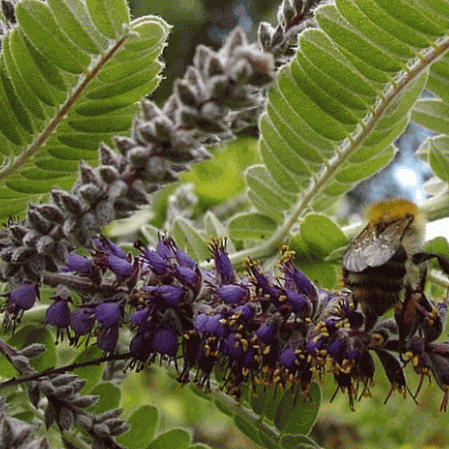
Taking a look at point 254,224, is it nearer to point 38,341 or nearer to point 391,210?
point 391,210

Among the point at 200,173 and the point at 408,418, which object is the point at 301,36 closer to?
the point at 200,173

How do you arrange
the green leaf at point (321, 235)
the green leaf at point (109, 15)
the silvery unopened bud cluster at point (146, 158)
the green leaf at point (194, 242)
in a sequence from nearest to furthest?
the silvery unopened bud cluster at point (146, 158) → the green leaf at point (109, 15) → the green leaf at point (321, 235) → the green leaf at point (194, 242)

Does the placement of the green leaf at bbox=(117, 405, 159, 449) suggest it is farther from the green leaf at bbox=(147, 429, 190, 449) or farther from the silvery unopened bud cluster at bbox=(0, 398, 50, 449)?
the silvery unopened bud cluster at bbox=(0, 398, 50, 449)

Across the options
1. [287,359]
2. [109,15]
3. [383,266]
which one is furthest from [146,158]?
[383,266]

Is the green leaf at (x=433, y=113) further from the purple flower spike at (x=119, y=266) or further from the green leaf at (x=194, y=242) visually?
the purple flower spike at (x=119, y=266)

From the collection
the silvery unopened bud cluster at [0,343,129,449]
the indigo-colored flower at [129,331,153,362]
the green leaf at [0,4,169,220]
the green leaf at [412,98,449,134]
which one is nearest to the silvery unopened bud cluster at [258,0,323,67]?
the green leaf at [0,4,169,220]

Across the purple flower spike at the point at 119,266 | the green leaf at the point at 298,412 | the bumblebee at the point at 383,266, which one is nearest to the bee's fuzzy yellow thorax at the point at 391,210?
the bumblebee at the point at 383,266

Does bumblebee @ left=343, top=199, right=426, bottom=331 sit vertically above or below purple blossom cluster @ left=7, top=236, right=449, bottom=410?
above
